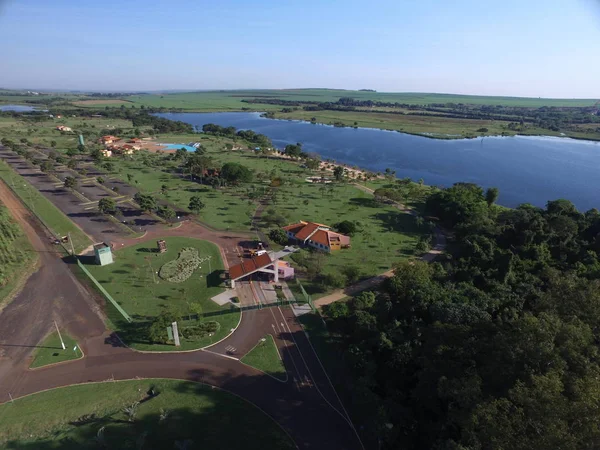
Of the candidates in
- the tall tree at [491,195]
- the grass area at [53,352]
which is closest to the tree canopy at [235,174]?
the tall tree at [491,195]

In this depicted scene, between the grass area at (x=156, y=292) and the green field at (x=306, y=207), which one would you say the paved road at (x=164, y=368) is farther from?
the green field at (x=306, y=207)

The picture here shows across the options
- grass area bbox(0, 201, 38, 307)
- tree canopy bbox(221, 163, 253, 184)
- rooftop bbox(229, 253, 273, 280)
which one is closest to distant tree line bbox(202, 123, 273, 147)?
tree canopy bbox(221, 163, 253, 184)

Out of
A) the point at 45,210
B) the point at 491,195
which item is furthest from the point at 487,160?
the point at 45,210

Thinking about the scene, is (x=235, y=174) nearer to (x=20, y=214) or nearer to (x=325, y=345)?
(x=20, y=214)

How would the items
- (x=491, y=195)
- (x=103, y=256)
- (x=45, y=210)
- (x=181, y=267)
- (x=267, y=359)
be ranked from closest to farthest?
(x=267, y=359) → (x=181, y=267) → (x=103, y=256) → (x=45, y=210) → (x=491, y=195)

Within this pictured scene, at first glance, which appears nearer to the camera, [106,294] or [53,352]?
[53,352]

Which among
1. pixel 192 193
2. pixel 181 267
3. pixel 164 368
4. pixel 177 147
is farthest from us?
pixel 177 147

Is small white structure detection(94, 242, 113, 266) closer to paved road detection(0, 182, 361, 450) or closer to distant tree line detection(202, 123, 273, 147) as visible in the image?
paved road detection(0, 182, 361, 450)
